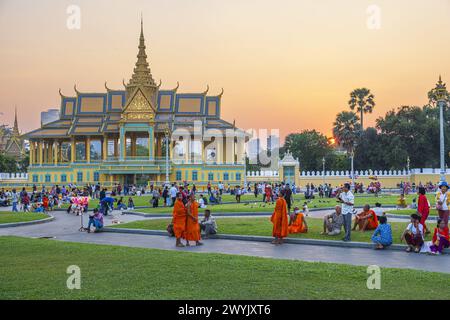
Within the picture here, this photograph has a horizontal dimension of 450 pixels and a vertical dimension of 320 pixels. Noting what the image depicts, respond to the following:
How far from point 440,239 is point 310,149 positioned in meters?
71.2

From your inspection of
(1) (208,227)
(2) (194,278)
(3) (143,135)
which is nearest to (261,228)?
(1) (208,227)

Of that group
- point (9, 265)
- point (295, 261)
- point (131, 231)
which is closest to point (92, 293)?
point (9, 265)

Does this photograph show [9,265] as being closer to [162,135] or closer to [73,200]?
[73,200]

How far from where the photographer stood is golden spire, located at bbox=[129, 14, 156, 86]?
73.8 metres

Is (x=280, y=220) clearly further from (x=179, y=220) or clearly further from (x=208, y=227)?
(x=179, y=220)

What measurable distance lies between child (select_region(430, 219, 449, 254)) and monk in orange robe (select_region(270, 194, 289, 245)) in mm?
4371

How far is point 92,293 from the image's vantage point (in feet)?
30.7

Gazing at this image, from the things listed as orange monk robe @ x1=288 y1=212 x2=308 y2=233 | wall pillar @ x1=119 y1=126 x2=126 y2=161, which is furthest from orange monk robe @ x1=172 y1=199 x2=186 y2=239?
Result: wall pillar @ x1=119 y1=126 x2=126 y2=161

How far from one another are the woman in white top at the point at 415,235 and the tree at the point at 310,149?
6680cm

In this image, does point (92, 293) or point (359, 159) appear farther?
point (359, 159)

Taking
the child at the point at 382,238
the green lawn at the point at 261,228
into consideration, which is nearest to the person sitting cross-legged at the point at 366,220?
the green lawn at the point at 261,228
